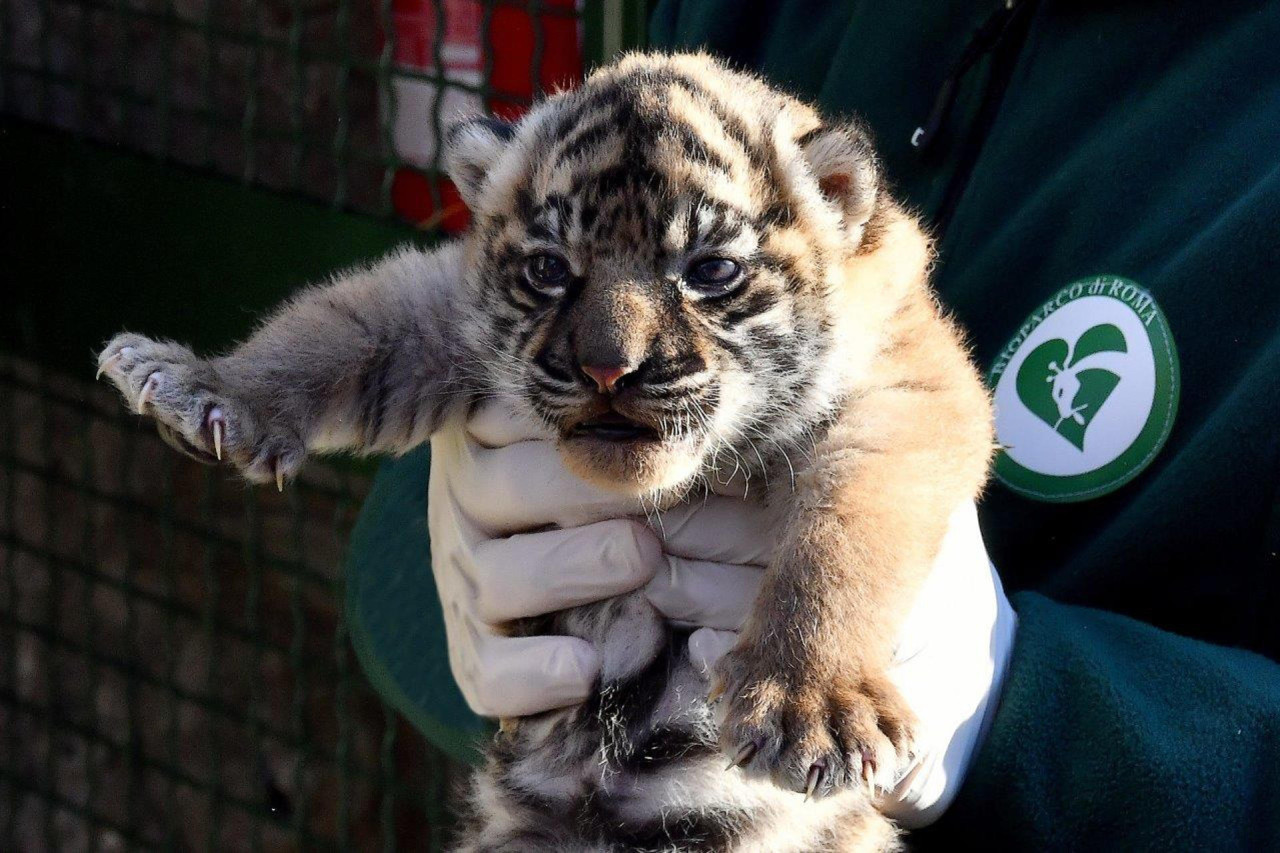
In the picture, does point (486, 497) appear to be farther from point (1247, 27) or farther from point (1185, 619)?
point (1247, 27)

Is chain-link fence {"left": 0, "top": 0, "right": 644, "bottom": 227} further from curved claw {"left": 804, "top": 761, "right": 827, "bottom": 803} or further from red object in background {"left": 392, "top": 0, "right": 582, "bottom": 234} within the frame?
curved claw {"left": 804, "top": 761, "right": 827, "bottom": 803}

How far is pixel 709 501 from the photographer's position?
77.5 inches

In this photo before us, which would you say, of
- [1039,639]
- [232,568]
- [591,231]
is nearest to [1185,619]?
[1039,639]

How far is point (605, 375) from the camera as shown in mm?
1649

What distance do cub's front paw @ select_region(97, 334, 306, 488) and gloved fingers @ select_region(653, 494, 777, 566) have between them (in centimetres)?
52

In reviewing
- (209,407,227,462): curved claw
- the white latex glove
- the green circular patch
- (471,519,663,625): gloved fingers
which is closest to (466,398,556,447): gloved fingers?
the white latex glove

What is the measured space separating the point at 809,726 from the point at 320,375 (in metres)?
0.85

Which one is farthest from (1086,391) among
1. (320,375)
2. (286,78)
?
(286,78)

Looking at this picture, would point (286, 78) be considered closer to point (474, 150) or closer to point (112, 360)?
point (474, 150)

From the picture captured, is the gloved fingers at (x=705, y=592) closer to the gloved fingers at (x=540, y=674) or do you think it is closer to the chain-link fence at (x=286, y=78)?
the gloved fingers at (x=540, y=674)

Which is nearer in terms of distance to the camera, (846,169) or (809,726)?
(809,726)

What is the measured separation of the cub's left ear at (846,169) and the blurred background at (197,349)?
1.20 m

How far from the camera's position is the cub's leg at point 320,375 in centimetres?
185

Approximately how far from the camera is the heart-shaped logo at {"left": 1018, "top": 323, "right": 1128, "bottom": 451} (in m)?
1.96
